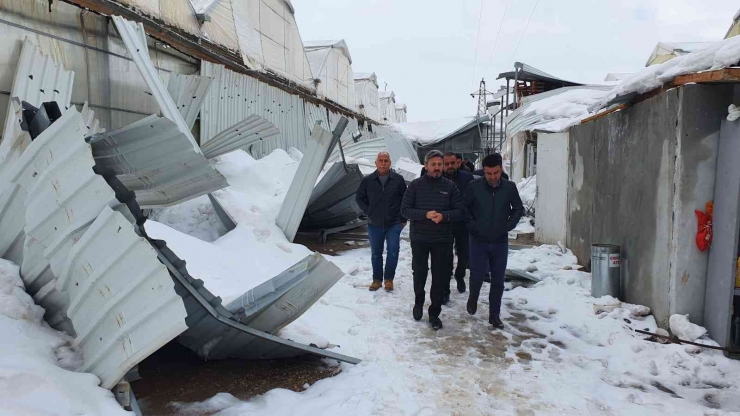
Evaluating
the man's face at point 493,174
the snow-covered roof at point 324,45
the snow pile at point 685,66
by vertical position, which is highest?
the snow-covered roof at point 324,45

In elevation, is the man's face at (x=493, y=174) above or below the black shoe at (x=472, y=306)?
above

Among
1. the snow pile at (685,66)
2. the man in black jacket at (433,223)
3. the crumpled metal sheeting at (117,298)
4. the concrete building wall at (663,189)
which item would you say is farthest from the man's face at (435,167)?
the crumpled metal sheeting at (117,298)

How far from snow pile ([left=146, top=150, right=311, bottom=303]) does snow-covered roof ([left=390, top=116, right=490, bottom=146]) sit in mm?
17727

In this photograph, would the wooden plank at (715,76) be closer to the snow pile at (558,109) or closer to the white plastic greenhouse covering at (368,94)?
the snow pile at (558,109)

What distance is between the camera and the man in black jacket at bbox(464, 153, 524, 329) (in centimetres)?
446

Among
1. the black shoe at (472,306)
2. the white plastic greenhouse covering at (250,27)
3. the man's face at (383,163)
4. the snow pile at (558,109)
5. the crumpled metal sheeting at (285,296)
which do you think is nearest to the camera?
the crumpled metal sheeting at (285,296)

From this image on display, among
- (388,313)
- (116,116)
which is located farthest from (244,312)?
(116,116)

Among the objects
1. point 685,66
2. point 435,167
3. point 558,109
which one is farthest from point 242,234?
point 558,109

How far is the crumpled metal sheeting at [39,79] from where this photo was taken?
514 cm

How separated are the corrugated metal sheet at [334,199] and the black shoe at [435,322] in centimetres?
415

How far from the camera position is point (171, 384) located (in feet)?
10.0

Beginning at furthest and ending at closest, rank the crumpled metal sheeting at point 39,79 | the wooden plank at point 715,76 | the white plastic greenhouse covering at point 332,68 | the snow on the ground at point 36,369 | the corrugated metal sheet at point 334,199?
the white plastic greenhouse covering at point 332,68 < the corrugated metal sheet at point 334,199 < the crumpled metal sheeting at point 39,79 < the wooden plank at point 715,76 < the snow on the ground at point 36,369

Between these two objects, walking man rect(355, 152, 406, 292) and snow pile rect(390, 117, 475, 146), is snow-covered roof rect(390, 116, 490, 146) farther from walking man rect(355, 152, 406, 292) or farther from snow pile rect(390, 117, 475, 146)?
walking man rect(355, 152, 406, 292)

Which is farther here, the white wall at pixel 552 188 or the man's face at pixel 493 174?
the white wall at pixel 552 188
